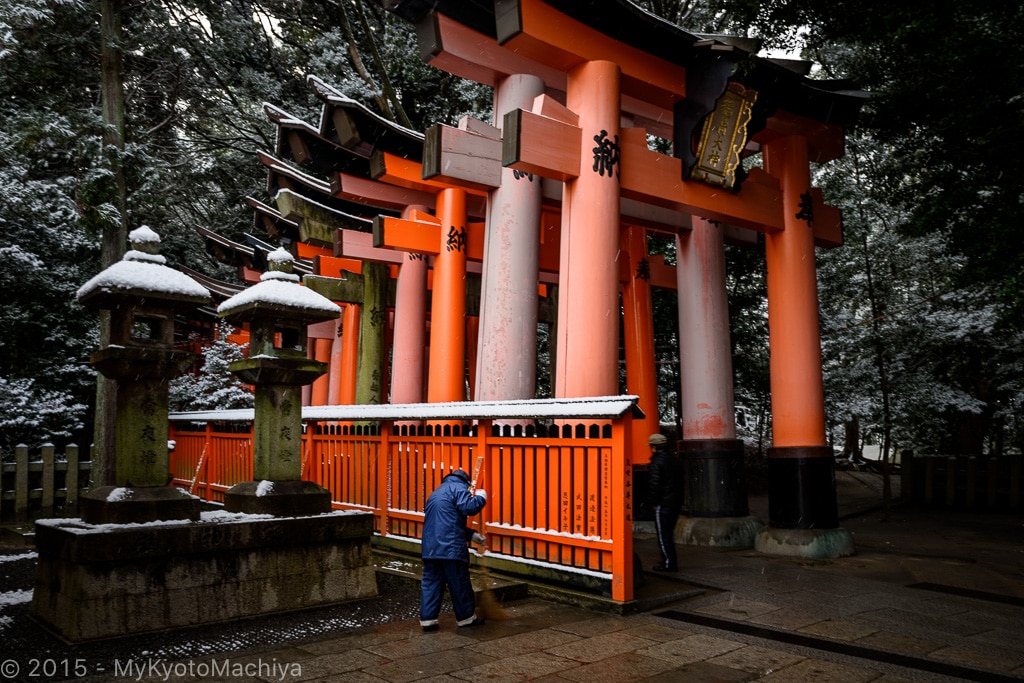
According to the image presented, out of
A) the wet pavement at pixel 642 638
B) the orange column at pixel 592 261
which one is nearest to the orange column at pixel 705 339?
the wet pavement at pixel 642 638

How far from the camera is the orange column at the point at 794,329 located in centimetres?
957

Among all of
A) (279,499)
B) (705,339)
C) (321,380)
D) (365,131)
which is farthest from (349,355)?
(279,499)

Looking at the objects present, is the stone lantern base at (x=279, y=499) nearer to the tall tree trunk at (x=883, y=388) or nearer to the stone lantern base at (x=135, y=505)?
the stone lantern base at (x=135, y=505)

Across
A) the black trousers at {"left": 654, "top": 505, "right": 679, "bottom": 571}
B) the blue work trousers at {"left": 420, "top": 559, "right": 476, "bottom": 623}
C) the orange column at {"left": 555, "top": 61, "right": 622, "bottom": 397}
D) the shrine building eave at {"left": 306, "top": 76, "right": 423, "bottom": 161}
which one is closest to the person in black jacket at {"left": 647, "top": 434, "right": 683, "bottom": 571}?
the black trousers at {"left": 654, "top": 505, "right": 679, "bottom": 571}

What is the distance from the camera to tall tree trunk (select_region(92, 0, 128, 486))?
15.0 m

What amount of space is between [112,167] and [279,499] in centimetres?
1131

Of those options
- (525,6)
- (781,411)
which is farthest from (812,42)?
(525,6)

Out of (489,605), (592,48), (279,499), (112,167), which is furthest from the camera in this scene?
(112,167)

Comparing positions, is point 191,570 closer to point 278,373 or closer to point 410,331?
point 278,373

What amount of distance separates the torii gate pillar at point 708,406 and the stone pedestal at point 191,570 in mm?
5103

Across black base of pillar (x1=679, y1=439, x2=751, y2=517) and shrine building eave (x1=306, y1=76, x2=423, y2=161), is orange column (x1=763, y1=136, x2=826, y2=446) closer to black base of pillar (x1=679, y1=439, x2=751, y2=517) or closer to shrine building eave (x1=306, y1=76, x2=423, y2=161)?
black base of pillar (x1=679, y1=439, x2=751, y2=517)

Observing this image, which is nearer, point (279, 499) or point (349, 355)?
point (279, 499)

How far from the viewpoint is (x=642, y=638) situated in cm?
557

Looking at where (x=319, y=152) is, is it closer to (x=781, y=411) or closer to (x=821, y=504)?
(x=781, y=411)
